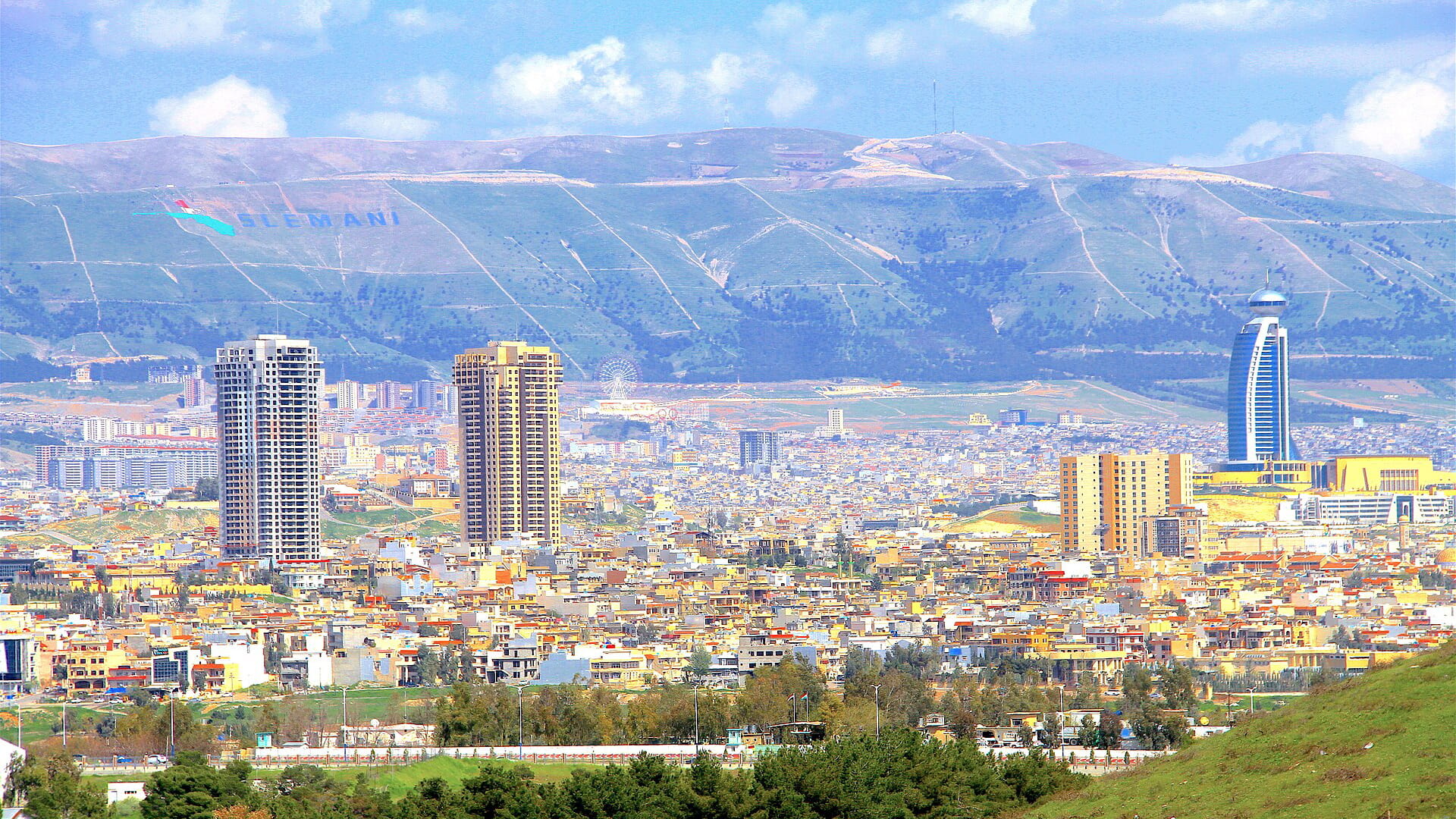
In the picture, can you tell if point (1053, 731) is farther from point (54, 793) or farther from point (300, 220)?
point (300, 220)

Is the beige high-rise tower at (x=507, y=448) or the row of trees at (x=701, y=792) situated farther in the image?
the beige high-rise tower at (x=507, y=448)

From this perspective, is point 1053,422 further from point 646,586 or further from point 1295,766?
point 1295,766

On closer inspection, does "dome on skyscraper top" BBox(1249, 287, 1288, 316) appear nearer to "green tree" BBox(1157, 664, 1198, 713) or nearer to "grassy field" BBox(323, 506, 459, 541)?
"grassy field" BBox(323, 506, 459, 541)

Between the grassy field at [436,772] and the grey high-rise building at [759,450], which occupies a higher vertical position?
the grey high-rise building at [759,450]

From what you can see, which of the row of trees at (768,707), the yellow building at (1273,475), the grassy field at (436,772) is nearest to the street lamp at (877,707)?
the row of trees at (768,707)

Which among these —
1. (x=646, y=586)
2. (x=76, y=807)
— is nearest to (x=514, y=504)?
(x=646, y=586)

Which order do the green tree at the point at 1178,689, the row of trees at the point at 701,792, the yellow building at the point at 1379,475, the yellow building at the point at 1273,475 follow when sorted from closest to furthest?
the row of trees at the point at 701,792, the green tree at the point at 1178,689, the yellow building at the point at 1273,475, the yellow building at the point at 1379,475

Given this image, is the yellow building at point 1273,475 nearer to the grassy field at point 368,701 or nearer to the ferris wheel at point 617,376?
the ferris wheel at point 617,376
